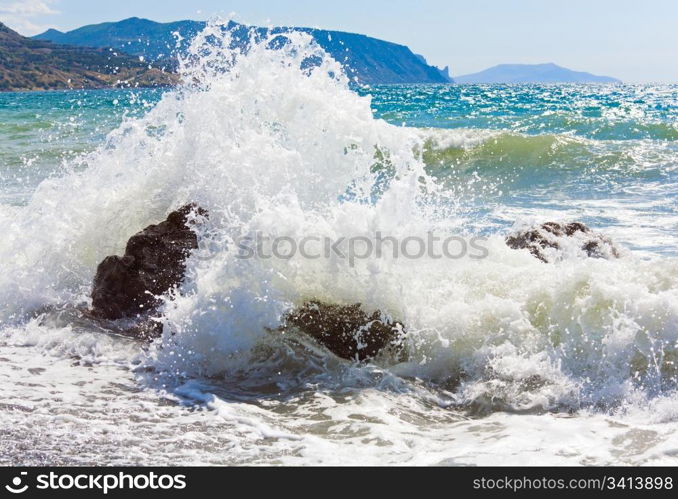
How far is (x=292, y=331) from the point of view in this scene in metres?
5.06

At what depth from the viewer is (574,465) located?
3354 millimetres

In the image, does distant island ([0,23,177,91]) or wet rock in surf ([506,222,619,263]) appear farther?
distant island ([0,23,177,91])

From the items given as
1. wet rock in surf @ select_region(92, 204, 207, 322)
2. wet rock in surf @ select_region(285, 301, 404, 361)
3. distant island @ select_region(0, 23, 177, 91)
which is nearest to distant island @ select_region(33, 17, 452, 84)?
distant island @ select_region(0, 23, 177, 91)

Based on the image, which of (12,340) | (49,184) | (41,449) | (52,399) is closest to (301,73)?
(49,184)

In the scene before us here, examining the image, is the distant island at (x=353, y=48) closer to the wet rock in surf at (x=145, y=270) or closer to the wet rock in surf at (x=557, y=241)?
the wet rock in surf at (x=557, y=241)

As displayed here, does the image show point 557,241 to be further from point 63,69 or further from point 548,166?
point 63,69

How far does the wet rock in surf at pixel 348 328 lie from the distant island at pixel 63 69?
73639mm

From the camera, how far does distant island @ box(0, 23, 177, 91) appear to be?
81.6 m

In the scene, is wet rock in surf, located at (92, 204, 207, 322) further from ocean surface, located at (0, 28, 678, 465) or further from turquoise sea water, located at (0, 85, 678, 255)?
turquoise sea water, located at (0, 85, 678, 255)

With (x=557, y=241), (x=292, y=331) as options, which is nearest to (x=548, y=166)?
(x=557, y=241)

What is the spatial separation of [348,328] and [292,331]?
0.39 meters

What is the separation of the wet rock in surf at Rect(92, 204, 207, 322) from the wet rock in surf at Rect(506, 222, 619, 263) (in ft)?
9.14
